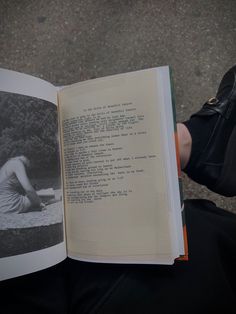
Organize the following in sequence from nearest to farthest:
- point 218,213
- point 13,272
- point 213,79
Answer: point 13,272, point 218,213, point 213,79

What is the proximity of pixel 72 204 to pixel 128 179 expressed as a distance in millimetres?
84

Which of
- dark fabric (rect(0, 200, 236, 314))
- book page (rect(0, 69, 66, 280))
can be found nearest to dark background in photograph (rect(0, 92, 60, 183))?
book page (rect(0, 69, 66, 280))

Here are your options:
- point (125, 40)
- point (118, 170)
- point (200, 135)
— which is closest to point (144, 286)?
point (118, 170)

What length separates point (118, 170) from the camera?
45 centimetres

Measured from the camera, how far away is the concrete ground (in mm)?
706

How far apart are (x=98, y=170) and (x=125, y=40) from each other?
1.20ft

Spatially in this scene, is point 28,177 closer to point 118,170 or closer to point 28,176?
point 28,176

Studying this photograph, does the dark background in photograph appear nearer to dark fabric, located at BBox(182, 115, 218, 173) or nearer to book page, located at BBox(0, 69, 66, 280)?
book page, located at BBox(0, 69, 66, 280)

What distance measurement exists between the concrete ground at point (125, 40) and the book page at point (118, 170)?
271 mm

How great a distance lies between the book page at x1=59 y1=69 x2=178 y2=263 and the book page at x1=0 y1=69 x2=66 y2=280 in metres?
0.03

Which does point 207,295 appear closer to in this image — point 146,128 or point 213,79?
point 146,128

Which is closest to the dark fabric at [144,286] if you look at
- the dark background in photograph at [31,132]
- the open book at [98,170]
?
the open book at [98,170]

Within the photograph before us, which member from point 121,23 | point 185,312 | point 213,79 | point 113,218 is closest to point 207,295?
point 185,312

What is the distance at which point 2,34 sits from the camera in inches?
28.5
